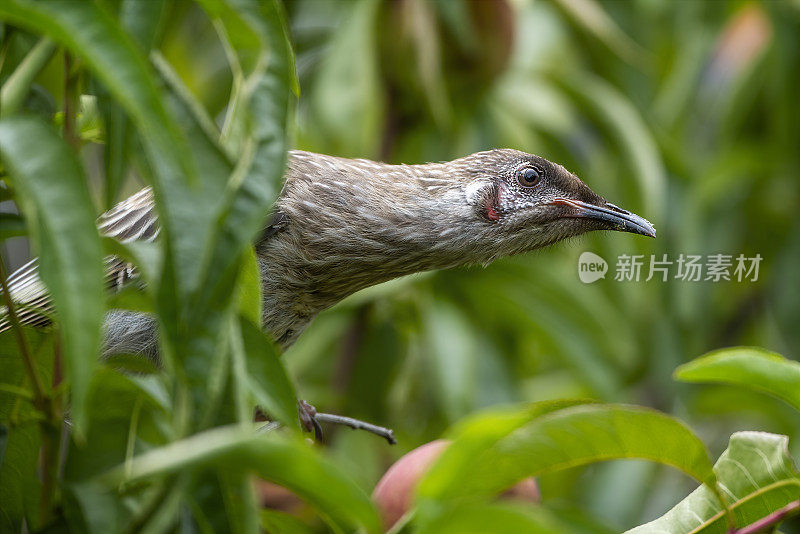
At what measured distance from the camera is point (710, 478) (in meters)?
1.34

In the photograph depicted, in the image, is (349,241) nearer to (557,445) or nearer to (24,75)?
(24,75)

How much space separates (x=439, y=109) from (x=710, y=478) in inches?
74.3

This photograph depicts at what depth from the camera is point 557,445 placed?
3.90 feet

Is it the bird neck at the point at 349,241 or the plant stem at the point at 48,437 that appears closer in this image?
the plant stem at the point at 48,437

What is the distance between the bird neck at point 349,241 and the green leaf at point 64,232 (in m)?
1.07

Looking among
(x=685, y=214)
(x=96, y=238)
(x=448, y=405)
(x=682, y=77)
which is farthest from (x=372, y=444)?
(x=96, y=238)

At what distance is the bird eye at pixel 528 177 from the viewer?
2225 millimetres

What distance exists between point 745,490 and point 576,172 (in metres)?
2.22

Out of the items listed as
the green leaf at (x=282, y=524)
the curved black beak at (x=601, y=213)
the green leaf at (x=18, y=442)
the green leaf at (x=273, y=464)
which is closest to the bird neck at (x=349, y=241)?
the curved black beak at (x=601, y=213)

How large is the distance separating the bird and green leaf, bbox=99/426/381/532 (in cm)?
112

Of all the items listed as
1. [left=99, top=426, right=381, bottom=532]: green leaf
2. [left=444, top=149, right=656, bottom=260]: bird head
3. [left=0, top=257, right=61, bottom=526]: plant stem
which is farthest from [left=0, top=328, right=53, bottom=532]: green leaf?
[left=444, top=149, right=656, bottom=260]: bird head

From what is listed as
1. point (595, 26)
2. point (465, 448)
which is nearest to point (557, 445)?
point (465, 448)

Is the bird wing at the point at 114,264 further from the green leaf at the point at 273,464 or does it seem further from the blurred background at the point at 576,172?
the green leaf at the point at 273,464

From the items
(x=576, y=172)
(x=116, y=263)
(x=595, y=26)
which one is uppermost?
(x=595, y=26)
